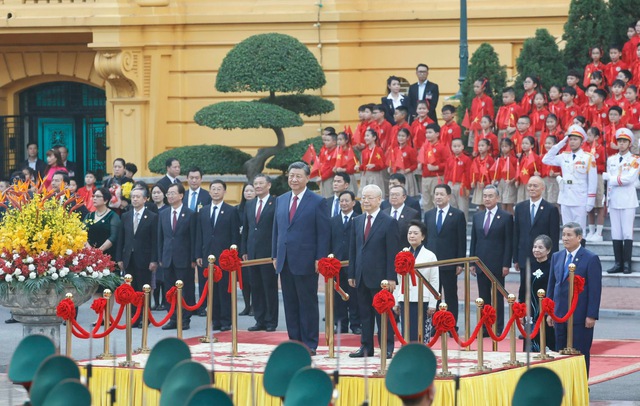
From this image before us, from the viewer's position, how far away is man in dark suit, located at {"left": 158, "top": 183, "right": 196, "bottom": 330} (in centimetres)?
1842

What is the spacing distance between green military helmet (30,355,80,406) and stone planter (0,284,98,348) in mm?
5564

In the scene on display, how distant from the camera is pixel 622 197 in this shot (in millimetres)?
20578

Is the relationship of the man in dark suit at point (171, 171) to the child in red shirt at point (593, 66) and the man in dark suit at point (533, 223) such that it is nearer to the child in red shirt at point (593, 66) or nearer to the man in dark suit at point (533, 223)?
the man in dark suit at point (533, 223)

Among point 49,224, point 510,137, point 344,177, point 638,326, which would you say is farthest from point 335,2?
point 49,224

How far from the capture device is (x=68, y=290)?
573 inches

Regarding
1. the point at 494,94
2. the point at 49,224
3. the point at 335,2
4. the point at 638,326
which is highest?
the point at 335,2

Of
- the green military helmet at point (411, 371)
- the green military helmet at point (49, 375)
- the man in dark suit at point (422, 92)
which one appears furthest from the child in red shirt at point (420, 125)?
the green military helmet at point (49, 375)

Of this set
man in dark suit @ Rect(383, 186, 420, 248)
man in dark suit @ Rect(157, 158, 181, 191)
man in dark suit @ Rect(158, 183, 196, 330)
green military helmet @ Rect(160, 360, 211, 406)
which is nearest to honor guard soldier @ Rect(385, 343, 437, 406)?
green military helmet @ Rect(160, 360, 211, 406)

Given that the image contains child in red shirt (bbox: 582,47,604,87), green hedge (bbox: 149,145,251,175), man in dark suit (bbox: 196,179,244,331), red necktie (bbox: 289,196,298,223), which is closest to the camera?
red necktie (bbox: 289,196,298,223)

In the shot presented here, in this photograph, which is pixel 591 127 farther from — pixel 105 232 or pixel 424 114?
pixel 105 232

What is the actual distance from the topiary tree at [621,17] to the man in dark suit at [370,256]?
12030 millimetres

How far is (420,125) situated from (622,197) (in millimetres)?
3871

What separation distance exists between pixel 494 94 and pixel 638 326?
742 centimetres

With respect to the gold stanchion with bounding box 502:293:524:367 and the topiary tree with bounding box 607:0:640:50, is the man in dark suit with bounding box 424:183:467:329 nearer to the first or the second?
the gold stanchion with bounding box 502:293:524:367
